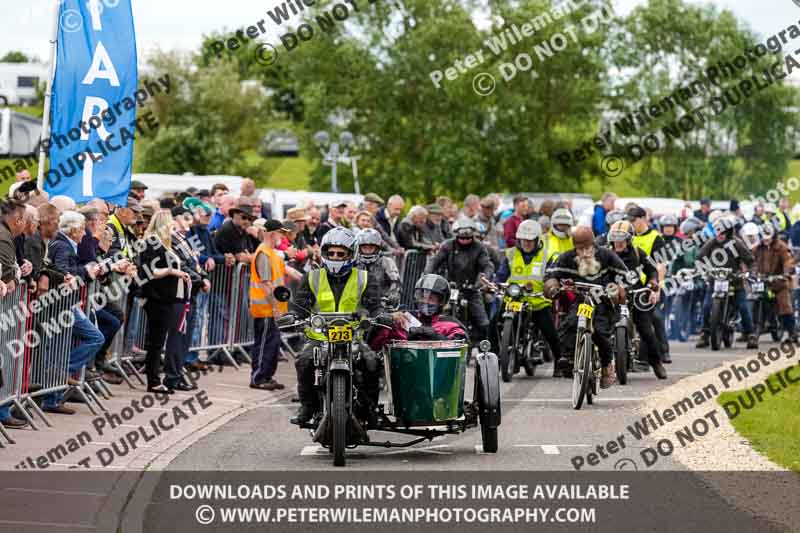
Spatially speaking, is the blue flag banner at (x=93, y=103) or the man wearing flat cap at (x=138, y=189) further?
the man wearing flat cap at (x=138, y=189)

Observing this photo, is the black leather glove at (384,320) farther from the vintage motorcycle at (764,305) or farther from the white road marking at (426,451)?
the vintage motorcycle at (764,305)

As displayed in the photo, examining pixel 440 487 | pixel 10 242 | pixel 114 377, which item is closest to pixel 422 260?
pixel 114 377

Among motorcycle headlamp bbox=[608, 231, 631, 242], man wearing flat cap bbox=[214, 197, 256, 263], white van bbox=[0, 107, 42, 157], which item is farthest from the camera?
white van bbox=[0, 107, 42, 157]

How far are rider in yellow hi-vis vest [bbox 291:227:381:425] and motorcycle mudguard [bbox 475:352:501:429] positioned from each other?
0.85 m

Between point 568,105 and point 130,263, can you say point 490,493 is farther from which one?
point 568,105

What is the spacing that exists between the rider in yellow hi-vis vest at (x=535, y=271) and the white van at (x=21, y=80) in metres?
61.8

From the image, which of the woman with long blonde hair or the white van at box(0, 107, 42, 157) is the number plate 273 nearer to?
the woman with long blonde hair

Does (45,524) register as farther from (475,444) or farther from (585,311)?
(585,311)

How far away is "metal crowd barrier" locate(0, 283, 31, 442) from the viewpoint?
13172mm

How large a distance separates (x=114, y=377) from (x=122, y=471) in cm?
532

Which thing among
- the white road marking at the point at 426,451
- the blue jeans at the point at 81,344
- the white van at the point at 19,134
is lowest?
the white road marking at the point at 426,451


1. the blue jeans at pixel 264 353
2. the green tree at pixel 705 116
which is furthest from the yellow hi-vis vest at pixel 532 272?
the green tree at pixel 705 116

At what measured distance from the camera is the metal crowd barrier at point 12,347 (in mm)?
13172

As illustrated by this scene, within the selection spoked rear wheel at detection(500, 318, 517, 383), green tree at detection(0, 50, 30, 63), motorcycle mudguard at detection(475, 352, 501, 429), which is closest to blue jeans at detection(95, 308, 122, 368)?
motorcycle mudguard at detection(475, 352, 501, 429)
